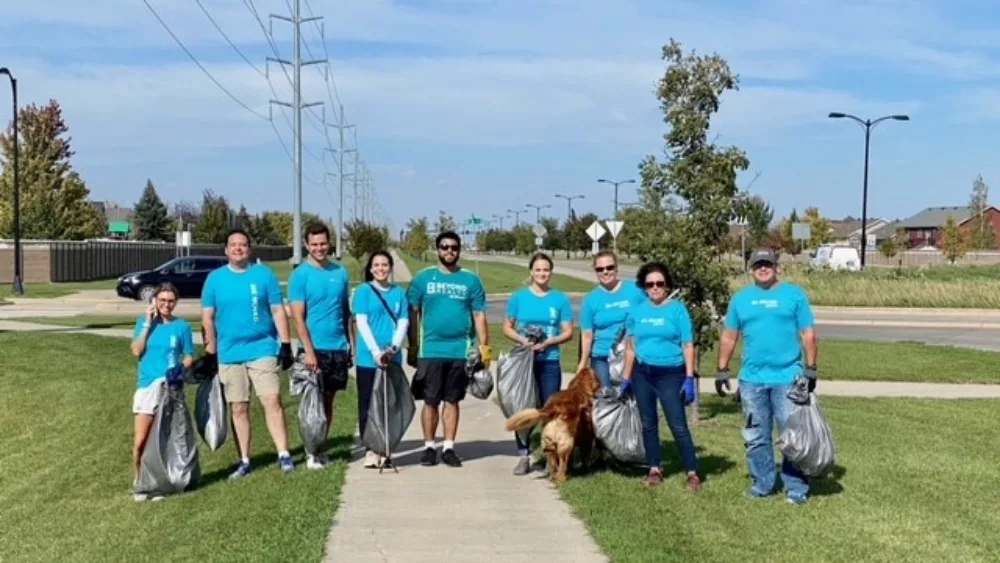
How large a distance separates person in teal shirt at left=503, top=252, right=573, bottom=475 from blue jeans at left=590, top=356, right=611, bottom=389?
297 mm

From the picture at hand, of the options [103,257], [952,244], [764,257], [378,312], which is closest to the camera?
[764,257]

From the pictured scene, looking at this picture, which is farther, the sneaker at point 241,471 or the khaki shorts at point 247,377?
the sneaker at point 241,471

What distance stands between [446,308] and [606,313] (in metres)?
1.21

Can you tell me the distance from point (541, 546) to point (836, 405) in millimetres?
7591

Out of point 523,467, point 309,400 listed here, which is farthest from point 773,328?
point 309,400

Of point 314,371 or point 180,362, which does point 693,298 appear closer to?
point 314,371

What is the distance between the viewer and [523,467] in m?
8.14

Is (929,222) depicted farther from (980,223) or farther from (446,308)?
(446,308)

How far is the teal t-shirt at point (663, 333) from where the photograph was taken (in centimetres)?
737

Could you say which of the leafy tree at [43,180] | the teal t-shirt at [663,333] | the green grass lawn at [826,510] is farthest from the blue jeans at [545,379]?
the leafy tree at [43,180]

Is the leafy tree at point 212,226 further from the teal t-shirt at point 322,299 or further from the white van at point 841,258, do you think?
the teal t-shirt at point 322,299

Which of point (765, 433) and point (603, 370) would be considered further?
point (603, 370)

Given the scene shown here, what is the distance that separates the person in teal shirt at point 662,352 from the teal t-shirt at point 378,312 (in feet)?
5.76

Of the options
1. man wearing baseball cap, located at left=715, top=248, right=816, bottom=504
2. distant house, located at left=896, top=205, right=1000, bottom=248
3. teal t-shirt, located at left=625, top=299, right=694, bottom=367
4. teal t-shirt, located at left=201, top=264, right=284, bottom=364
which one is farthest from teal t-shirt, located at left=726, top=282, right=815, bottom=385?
distant house, located at left=896, top=205, right=1000, bottom=248
